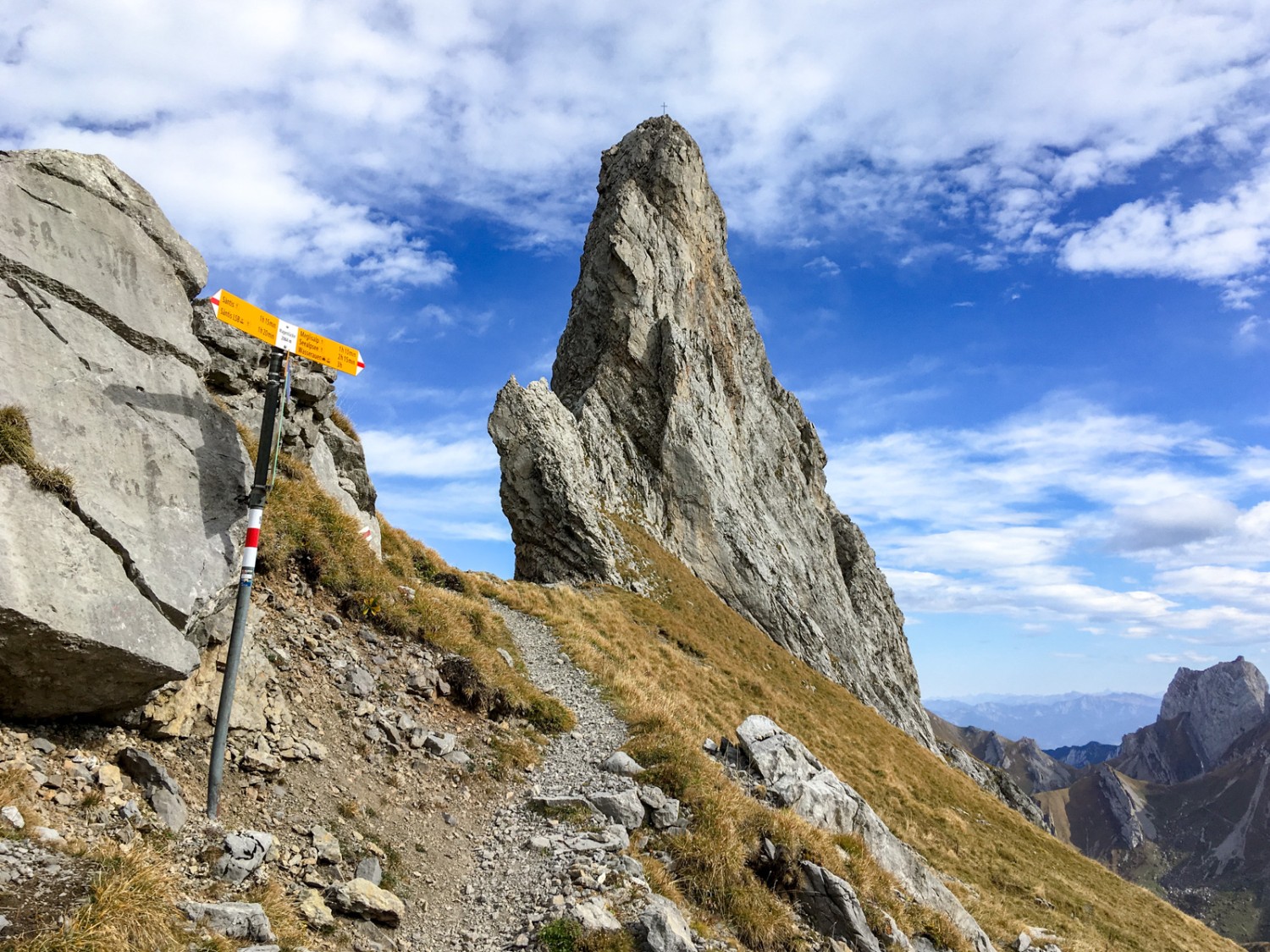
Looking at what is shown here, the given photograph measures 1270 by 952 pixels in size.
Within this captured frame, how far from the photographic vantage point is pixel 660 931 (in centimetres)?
869

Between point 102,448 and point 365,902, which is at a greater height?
point 102,448

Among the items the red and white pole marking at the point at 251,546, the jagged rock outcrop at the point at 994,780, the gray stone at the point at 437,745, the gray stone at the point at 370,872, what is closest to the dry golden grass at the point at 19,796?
the red and white pole marking at the point at 251,546

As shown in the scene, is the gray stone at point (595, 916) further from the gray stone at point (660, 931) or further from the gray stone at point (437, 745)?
the gray stone at point (437, 745)

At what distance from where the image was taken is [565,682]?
19953 millimetres

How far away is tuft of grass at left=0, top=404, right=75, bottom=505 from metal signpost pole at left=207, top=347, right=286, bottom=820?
1957mm

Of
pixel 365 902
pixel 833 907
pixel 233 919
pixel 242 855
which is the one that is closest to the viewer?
pixel 233 919

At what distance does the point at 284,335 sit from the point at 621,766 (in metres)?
10.00

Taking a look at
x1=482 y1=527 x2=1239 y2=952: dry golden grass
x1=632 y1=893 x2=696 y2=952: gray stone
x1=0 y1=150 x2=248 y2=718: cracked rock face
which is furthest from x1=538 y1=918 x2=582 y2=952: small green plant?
x1=0 y1=150 x2=248 y2=718: cracked rock face

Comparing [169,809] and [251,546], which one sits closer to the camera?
[169,809]

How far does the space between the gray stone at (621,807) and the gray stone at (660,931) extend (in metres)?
2.43

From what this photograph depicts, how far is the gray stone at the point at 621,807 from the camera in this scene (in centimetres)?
1165

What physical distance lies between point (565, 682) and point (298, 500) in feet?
30.6

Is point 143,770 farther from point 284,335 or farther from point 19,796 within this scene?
point 284,335

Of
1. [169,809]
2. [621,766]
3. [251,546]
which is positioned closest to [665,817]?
[621,766]
